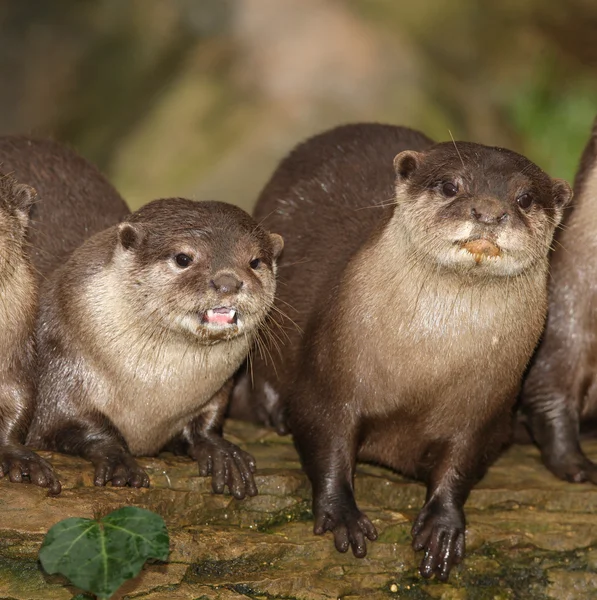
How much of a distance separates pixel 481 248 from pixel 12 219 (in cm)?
143

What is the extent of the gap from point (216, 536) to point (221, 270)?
0.83 meters

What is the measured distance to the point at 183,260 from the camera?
361 cm

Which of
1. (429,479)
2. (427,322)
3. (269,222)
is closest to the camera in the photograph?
(427,322)

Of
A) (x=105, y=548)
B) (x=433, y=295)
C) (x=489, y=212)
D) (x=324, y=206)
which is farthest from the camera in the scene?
(x=324, y=206)

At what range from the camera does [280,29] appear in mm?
9047

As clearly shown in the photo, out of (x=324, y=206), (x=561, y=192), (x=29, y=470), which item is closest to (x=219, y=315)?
(x=29, y=470)

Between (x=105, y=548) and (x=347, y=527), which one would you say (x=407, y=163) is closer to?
(x=347, y=527)

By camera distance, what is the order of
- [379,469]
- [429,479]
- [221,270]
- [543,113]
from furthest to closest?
[543,113] → [379,469] → [429,479] → [221,270]

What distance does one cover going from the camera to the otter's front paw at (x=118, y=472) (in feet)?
12.0

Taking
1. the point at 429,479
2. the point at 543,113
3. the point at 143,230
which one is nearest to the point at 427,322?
the point at 429,479

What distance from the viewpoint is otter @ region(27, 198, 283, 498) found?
3590 mm

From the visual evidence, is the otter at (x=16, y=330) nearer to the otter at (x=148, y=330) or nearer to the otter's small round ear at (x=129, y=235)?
the otter at (x=148, y=330)

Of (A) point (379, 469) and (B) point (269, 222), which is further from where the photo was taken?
(B) point (269, 222)

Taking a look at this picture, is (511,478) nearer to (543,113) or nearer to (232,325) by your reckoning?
(232,325)
